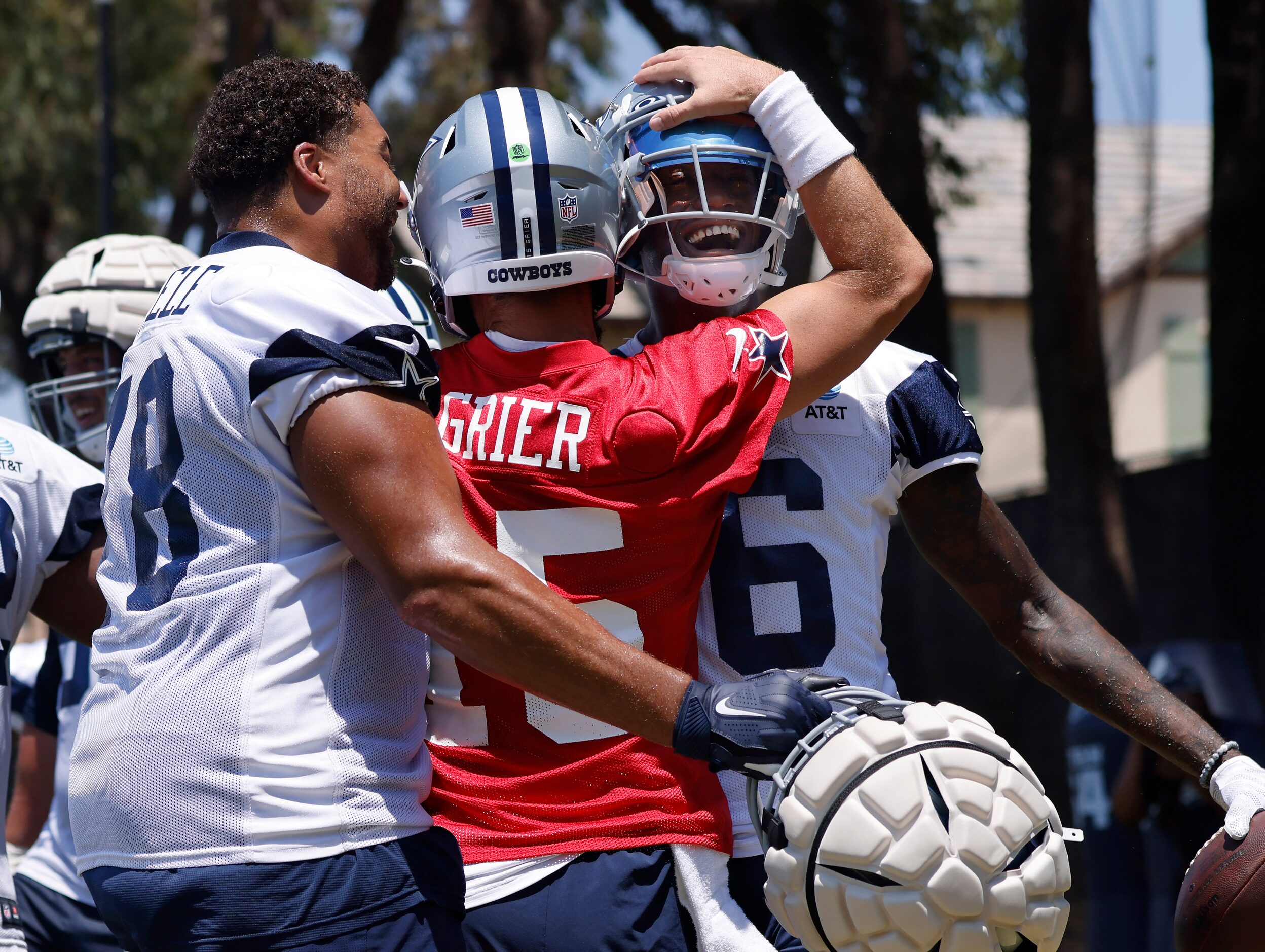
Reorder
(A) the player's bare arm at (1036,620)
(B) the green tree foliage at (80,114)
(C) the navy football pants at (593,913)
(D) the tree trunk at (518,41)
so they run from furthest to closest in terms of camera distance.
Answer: (B) the green tree foliage at (80,114) → (D) the tree trunk at (518,41) → (A) the player's bare arm at (1036,620) → (C) the navy football pants at (593,913)

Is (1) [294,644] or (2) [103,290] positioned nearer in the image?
(1) [294,644]

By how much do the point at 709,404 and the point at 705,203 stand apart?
557 millimetres

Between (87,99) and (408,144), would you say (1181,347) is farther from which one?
(87,99)

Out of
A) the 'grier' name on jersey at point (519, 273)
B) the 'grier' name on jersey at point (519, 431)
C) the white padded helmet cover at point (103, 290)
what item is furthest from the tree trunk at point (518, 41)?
the 'grier' name on jersey at point (519, 431)

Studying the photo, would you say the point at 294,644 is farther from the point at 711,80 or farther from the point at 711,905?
the point at 711,80

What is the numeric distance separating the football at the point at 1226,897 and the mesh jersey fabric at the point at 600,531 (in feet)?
3.66

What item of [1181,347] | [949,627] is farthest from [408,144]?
[1181,347]

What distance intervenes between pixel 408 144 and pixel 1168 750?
18161mm

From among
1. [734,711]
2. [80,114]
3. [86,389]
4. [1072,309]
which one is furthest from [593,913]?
[80,114]

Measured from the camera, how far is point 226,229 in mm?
2645

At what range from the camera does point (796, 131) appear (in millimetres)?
2762

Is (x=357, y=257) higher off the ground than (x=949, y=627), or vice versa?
(x=357, y=257)

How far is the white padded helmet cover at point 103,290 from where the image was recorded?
169 inches

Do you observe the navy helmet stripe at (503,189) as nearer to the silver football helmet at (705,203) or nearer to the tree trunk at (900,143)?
the silver football helmet at (705,203)
